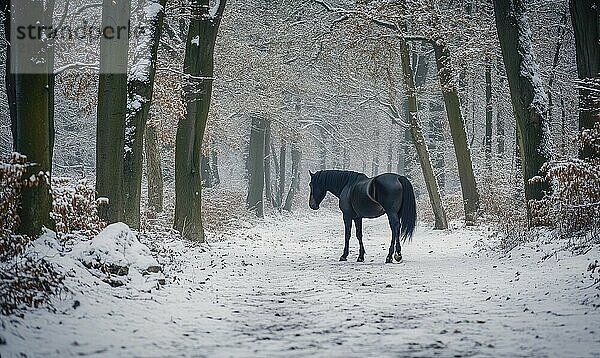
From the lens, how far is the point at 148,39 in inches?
455

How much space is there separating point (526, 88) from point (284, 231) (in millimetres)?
13158

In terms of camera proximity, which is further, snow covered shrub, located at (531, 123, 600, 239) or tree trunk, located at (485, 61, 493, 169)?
tree trunk, located at (485, 61, 493, 169)

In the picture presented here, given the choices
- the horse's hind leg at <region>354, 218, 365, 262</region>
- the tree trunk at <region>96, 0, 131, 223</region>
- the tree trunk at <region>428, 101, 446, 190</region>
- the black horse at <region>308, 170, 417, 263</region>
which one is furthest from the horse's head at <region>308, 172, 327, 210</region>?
the tree trunk at <region>428, 101, 446, 190</region>

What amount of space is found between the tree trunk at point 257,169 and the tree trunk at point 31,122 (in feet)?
64.7

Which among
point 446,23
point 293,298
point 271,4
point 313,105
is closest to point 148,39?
point 293,298

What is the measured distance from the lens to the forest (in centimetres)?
586

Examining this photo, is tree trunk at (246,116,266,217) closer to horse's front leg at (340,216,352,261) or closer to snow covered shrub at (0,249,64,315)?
horse's front leg at (340,216,352,261)

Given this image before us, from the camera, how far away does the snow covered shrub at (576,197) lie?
9250 millimetres

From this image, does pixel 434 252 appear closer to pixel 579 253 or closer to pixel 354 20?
pixel 579 253

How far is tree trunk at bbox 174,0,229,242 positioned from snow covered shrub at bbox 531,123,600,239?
771 cm

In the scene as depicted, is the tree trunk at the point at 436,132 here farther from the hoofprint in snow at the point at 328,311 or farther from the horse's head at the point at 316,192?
the hoofprint in snow at the point at 328,311

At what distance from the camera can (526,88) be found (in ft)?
41.0

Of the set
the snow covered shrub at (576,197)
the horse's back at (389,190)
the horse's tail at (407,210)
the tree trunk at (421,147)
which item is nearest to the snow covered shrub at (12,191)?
the horse's back at (389,190)

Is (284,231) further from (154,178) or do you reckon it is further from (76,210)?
(76,210)
